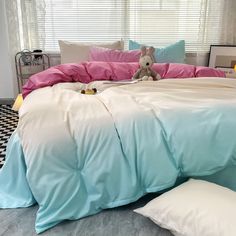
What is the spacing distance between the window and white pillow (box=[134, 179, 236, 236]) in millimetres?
2833

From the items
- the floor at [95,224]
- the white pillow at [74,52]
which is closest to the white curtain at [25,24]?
the white pillow at [74,52]

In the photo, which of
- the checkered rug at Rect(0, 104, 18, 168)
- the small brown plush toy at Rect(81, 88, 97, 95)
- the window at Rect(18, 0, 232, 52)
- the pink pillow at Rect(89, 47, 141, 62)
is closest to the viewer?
the small brown plush toy at Rect(81, 88, 97, 95)

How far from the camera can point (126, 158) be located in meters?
1.25

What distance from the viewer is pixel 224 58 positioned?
3.60 m

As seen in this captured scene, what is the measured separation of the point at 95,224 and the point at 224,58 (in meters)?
3.08

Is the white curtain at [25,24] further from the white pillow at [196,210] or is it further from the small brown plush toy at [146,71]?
the white pillow at [196,210]

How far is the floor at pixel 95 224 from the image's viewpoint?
1.17 metres

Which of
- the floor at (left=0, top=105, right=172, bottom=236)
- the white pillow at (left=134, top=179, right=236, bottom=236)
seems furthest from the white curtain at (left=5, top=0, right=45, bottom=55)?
the white pillow at (left=134, top=179, right=236, bottom=236)

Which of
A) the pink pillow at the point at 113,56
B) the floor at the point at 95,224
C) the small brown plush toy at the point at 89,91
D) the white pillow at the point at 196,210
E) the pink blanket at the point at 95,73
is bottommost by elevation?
the floor at the point at 95,224

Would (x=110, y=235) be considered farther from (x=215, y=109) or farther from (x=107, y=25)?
(x=107, y=25)

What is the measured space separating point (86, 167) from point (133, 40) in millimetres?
A: 2732

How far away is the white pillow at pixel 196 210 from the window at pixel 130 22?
2.83m

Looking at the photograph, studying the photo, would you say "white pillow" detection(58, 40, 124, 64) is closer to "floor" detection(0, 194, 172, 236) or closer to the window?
the window

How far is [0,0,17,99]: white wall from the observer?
343 cm
